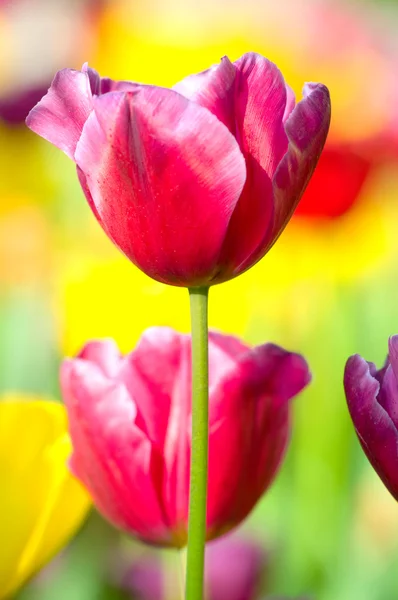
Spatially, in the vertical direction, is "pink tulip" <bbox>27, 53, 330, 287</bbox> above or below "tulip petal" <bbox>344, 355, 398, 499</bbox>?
above

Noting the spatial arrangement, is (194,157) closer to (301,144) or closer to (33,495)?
(301,144)

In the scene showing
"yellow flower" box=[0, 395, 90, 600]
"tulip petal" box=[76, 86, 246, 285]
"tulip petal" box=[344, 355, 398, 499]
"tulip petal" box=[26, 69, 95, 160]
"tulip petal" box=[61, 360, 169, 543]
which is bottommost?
"yellow flower" box=[0, 395, 90, 600]

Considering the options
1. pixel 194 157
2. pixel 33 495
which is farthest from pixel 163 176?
pixel 33 495

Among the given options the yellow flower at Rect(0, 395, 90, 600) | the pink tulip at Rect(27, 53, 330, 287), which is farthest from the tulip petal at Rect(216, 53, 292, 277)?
the yellow flower at Rect(0, 395, 90, 600)

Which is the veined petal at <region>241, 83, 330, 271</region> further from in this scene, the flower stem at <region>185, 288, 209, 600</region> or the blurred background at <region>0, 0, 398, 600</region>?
the blurred background at <region>0, 0, 398, 600</region>

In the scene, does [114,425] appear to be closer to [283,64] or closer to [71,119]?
[71,119]

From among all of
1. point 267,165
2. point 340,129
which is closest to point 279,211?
point 267,165

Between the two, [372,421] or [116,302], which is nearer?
A: [372,421]
